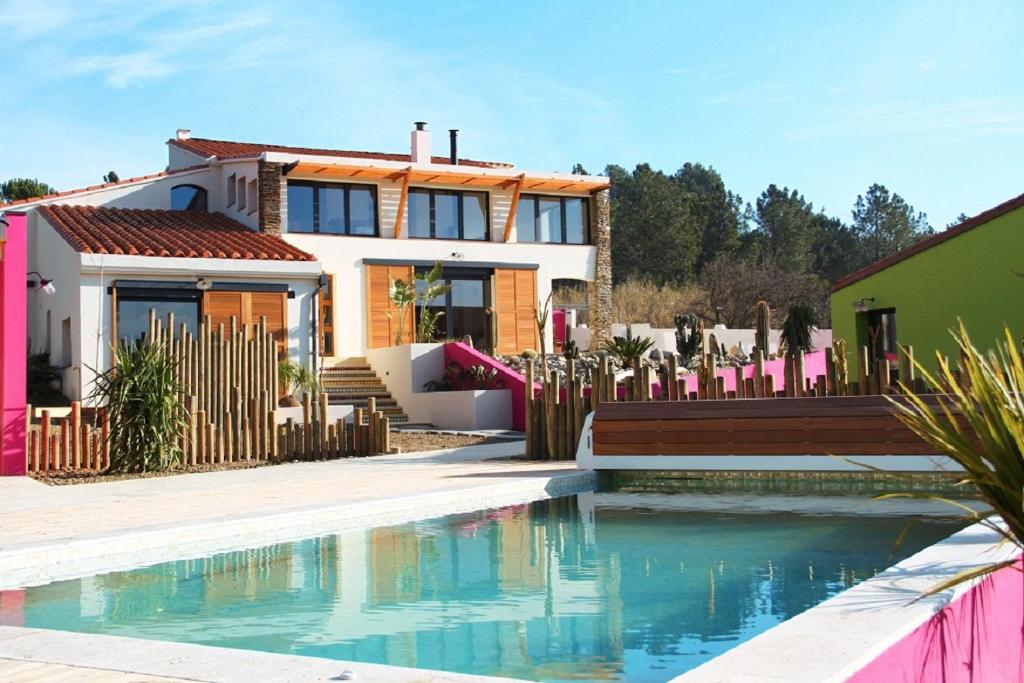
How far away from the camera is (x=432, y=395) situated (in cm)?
2245

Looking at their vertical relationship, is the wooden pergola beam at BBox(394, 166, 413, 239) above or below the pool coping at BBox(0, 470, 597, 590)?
above

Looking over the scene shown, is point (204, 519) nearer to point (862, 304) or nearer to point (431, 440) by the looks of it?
point (431, 440)

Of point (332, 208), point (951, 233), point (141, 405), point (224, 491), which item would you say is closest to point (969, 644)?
point (224, 491)

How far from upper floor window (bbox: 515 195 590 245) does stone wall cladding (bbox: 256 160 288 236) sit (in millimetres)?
6731

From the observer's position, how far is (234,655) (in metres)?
4.48

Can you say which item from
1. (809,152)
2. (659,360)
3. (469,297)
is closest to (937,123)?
(809,152)

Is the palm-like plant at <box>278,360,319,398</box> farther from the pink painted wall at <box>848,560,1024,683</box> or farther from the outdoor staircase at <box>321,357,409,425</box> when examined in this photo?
the pink painted wall at <box>848,560,1024,683</box>

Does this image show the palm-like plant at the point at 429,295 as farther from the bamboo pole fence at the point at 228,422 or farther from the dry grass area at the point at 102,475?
the dry grass area at the point at 102,475

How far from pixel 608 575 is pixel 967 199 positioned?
2960 cm

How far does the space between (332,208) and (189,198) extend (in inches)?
184

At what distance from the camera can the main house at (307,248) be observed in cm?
2170

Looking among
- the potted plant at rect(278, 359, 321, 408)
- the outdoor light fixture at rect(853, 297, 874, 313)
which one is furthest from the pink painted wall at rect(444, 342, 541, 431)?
the outdoor light fixture at rect(853, 297, 874, 313)

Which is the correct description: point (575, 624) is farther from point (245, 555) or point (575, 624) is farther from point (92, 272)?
point (92, 272)

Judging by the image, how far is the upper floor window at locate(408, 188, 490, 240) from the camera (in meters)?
28.6
